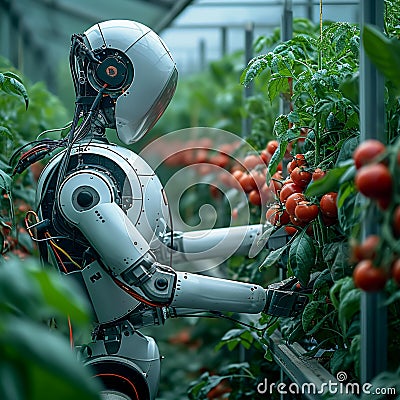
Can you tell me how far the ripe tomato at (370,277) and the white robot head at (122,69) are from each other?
119 cm

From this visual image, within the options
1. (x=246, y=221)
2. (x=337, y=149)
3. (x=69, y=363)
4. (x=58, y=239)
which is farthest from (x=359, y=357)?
(x=246, y=221)

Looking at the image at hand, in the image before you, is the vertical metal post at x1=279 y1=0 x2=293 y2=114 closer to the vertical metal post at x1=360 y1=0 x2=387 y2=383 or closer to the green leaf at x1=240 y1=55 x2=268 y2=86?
the green leaf at x1=240 y1=55 x2=268 y2=86

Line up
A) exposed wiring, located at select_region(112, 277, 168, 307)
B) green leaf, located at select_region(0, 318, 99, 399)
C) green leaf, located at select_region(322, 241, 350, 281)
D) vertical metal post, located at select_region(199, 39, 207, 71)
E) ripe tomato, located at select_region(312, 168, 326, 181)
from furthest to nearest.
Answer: vertical metal post, located at select_region(199, 39, 207, 71)
exposed wiring, located at select_region(112, 277, 168, 307)
ripe tomato, located at select_region(312, 168, 326, 181)
green leaf, located at select_region(322, 241, 350, 281)
green leaf, located at select_region(0, 318, 99, 399)

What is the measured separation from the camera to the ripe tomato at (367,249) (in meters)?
1.31

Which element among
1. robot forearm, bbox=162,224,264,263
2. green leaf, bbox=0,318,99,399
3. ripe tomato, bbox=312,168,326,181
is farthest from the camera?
robot forearm, bbox=162,224,264,263

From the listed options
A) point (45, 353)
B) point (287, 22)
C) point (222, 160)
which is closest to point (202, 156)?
point (222, 160)

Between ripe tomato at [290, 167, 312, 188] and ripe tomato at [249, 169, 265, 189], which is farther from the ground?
ripe tomato at [290, 167, 312, 188]

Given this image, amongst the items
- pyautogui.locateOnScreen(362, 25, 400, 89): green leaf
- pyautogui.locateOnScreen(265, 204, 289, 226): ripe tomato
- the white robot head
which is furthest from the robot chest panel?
pyautogui.locateOnScreen(362, 25, 400, 89): green leaf

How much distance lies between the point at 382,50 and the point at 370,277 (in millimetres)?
405

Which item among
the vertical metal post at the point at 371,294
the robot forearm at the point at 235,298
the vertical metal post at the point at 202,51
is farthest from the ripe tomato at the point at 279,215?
the vertical metal post at the point at 202,51

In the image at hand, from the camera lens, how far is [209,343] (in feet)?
15.0

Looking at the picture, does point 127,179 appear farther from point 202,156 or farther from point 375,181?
point 202,156

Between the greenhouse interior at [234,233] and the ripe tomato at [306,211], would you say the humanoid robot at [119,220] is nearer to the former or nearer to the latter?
the greenhouse interior at [234,233]

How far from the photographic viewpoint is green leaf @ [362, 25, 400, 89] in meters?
1.38
